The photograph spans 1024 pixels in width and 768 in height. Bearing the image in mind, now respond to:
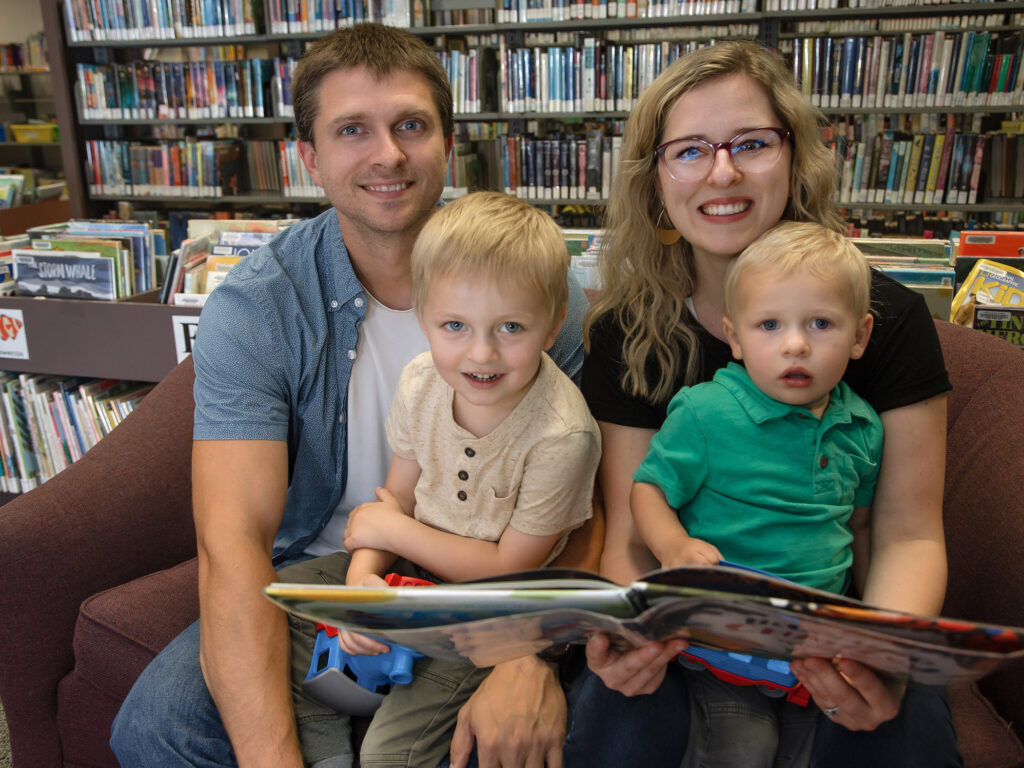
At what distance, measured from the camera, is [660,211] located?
1346 millimetres

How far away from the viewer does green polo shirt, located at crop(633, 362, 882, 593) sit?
42.9 inches

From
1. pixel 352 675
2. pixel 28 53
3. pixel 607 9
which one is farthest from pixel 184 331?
pixel 28 53

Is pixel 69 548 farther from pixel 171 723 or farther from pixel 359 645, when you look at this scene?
pixel 359 645

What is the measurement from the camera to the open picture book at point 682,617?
0.68 metres

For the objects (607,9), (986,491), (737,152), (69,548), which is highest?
(607,9)

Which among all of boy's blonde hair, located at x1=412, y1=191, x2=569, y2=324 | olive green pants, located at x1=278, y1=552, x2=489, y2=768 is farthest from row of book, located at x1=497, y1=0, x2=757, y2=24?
olive green pants, located at x1=278, y1=552, x2=489, y2=768

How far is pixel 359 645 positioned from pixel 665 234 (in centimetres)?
82

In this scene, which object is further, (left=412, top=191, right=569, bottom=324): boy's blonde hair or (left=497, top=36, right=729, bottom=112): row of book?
(left=497, top=36, right=729, bottom=112): row of book

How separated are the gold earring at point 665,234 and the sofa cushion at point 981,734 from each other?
782mm

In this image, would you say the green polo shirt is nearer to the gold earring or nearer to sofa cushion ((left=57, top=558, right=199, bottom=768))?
the gold earring

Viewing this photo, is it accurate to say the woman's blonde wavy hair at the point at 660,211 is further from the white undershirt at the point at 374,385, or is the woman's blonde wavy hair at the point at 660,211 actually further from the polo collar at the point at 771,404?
the white undershirt at the point at 374,385

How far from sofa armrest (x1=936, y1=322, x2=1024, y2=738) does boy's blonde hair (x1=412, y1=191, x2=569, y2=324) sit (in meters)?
0.78

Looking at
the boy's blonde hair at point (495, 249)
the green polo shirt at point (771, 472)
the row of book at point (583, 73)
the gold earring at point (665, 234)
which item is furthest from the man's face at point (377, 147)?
the row of book at point (583, 73)

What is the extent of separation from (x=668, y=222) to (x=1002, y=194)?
3490 mm
